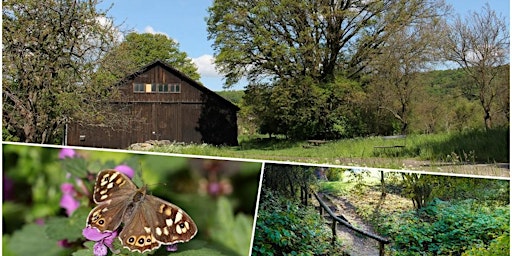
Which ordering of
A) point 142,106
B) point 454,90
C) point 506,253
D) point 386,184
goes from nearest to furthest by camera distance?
point 506,253
point 386,184
point 454,90
point 142,106

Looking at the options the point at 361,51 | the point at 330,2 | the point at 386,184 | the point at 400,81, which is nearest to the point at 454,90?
the point at 400,81

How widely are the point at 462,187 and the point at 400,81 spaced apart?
18691mm

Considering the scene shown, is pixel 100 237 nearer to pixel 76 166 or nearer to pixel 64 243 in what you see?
pixel 64 243

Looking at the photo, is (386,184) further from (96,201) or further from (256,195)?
(96,201)

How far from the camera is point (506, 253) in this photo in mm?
2490

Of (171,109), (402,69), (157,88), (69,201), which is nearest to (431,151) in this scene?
(402,69)

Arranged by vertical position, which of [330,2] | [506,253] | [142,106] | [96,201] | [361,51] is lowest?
[506,253]

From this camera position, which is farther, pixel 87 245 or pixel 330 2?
pixel 330 2

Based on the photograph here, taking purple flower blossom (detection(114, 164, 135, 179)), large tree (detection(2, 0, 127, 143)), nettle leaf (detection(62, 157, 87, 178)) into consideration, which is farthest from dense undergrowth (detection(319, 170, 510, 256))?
large tree (detection(2, 0, 127, 143))

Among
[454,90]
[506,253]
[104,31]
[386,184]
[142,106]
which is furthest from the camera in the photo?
[142,106]

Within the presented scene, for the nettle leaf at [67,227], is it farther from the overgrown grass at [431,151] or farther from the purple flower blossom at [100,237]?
the overgrown grass at [431,151]

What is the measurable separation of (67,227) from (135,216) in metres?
0.33

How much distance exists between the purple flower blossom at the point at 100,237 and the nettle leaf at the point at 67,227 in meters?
0.03

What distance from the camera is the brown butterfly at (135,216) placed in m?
2.49
